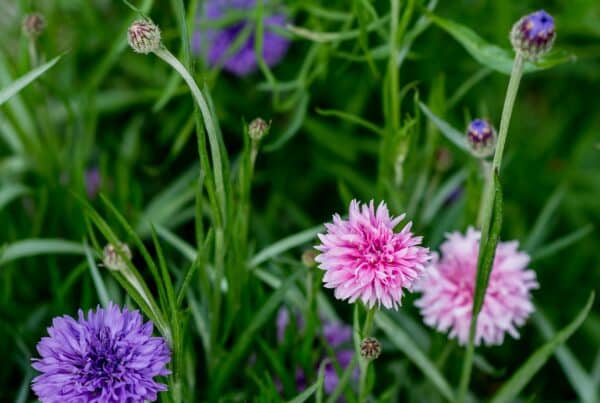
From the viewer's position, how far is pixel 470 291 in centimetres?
64

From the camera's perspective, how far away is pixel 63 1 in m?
1.02

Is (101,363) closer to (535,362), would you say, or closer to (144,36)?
(144,36)

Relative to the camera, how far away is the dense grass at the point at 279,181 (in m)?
0.64

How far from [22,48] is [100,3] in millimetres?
372

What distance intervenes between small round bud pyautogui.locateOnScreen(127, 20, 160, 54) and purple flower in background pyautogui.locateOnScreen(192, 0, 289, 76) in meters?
0.36

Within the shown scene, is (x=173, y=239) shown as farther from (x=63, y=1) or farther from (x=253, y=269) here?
(x=63, y=1)

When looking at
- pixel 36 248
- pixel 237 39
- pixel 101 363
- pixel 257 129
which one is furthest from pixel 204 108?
pixel 237 39

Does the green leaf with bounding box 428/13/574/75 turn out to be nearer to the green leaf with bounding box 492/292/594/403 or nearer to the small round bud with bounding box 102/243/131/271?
the green leaf with bounding box 492/292/594/403

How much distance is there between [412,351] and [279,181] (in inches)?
12.0

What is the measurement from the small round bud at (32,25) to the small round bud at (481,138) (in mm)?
362

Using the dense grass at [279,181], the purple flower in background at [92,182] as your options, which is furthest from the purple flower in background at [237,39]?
the purple flower in background at [92,182]

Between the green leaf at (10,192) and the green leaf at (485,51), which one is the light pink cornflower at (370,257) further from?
the green leaf at (10,192)

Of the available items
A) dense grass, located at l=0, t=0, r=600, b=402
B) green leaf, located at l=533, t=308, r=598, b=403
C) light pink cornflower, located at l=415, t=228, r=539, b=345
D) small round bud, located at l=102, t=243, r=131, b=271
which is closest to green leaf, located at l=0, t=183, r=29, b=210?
dense grass, located at l=0, t=0, r=600, b=402

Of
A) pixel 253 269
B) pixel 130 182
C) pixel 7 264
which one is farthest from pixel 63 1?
pixel 253 269
